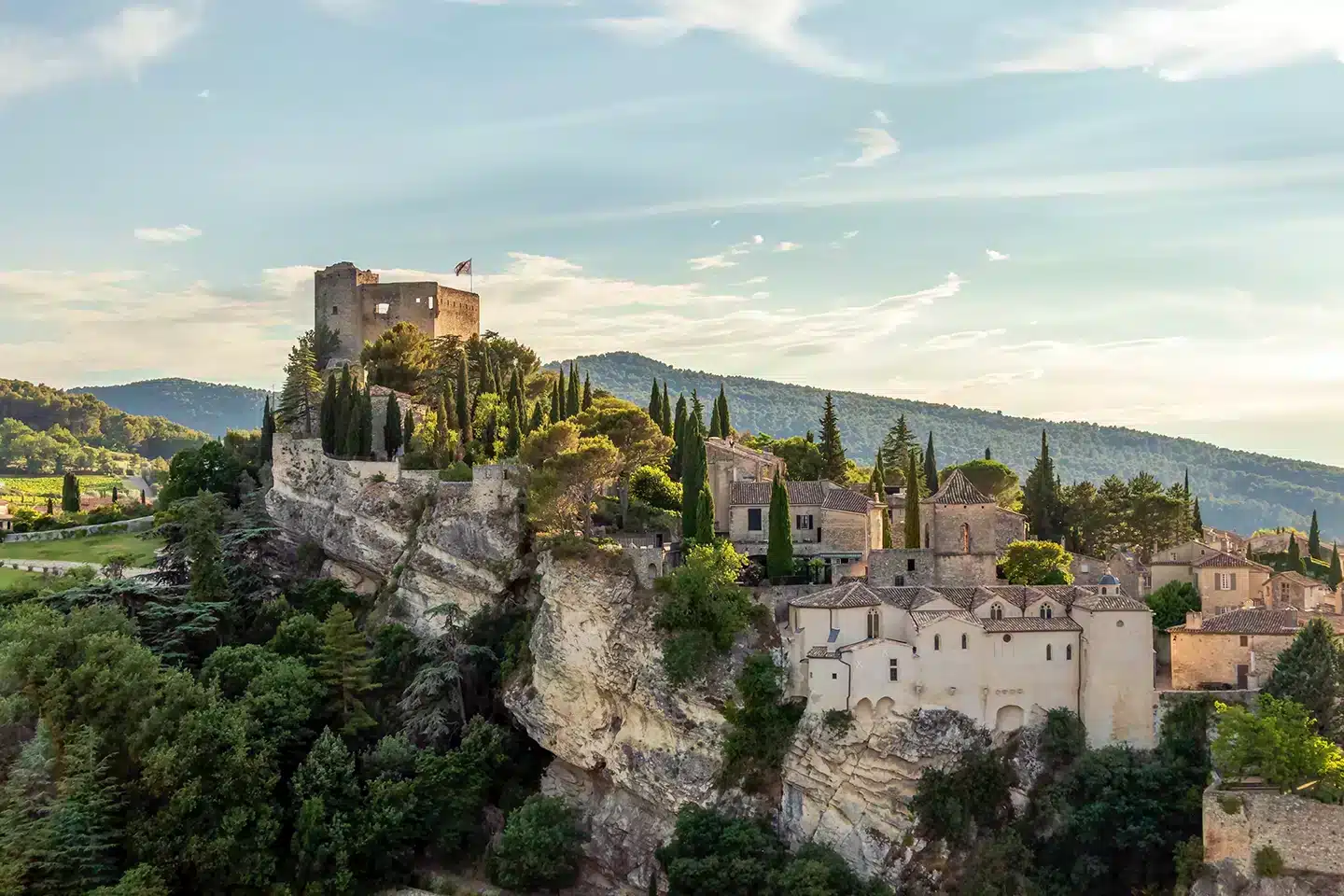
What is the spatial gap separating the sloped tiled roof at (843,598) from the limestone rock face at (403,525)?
1334cm

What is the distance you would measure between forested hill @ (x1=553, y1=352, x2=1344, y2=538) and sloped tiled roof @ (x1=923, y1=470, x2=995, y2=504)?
88.1 m

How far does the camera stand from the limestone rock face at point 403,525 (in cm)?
4728

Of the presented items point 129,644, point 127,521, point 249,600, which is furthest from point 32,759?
point 127,521

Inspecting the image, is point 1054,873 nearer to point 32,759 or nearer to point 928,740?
point 928,740

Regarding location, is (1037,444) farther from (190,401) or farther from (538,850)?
(538,850)

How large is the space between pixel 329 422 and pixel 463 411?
565cm

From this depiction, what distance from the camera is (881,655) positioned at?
36.4m

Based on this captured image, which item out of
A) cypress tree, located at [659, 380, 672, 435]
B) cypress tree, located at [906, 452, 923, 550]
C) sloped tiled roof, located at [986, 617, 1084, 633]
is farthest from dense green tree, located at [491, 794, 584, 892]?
cypress tree, located at [659, 380, 672, 435]

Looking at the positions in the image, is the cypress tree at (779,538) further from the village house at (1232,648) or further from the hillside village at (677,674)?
the village house at (1232,648)

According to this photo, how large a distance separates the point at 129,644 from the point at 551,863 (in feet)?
52.5

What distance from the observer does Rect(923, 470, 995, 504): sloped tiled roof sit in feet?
141

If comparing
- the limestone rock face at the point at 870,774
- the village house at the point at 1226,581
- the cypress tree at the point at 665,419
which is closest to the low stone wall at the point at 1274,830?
the limestone rock face at the point at 870,774

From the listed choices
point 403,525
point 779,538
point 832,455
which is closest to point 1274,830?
point 779,538

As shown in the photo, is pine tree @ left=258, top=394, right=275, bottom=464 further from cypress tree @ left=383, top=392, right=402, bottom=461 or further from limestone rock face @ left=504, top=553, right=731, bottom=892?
limestone rock face @ left=504, top=553, right=731, bottom=892
